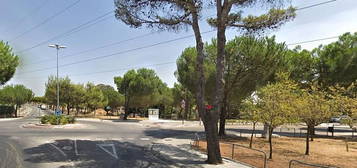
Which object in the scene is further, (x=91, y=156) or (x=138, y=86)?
(x=138, y=86)

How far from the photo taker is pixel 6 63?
37469 mm

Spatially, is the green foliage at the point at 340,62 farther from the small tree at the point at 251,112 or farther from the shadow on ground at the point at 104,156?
the shadow on ground at the point at 104,156

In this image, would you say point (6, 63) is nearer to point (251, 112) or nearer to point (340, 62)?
point (251, 112)

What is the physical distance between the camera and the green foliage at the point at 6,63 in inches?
1442

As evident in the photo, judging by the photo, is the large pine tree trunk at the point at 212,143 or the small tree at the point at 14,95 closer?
the large pine tree trunk at the point at 212,143

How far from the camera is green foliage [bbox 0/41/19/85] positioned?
120 feet

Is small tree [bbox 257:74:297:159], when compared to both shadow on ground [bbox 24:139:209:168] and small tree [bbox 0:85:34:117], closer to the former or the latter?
shadow on ground [bbox 24:139:209:168]

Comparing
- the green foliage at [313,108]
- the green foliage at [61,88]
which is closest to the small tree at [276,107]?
the green foliage at [313,108]

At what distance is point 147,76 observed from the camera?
1988 inches

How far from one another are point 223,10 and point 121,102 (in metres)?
60.3

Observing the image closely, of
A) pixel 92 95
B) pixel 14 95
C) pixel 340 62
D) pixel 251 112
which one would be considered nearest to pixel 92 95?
pixel 92 95

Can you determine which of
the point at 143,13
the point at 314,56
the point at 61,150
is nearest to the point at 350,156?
the point at 143,13

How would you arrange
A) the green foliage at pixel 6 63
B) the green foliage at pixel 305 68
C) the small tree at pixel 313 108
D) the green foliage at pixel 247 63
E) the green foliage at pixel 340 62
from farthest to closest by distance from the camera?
1. the green foliage at pixel 6 63
2. the green foliage at pixel 305 68
3. the green foliage at pixel 340 62
4. the green foliage at pixel 247 63
5. the small tree at pixel 313 108

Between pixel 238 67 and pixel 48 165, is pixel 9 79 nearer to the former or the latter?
pixel 238 67
